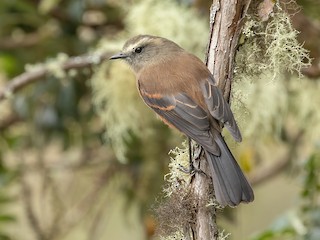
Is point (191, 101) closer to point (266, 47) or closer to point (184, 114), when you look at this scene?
point (184, 114)

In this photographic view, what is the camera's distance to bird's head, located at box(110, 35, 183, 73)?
10.3 ft

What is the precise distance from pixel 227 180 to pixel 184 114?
21.0 inches

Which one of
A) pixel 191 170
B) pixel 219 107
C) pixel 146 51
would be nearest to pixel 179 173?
pixel 191 170

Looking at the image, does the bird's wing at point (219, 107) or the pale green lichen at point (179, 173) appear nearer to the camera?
the pale green lichen at point (179, 173)

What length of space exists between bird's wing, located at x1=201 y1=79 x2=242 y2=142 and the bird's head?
524 mm

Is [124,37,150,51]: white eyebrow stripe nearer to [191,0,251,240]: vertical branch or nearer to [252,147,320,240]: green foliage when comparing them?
[252,147,320,240]: green foliage

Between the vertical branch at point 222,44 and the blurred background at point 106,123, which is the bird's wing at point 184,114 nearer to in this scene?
the vertical branch at point 222,44

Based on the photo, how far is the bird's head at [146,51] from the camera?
3131 millimetres

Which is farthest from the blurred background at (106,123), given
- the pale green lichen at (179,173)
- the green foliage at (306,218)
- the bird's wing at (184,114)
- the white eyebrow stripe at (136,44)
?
the pale green lichen at (179,173)

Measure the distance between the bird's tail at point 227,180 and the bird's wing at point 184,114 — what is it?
5 cm

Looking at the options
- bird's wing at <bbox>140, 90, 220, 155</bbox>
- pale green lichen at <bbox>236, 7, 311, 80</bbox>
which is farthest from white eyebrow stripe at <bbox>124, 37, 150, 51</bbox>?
pale green lichen at <bbox>236, 7, 311, 80</bbox>

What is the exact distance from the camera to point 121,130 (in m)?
3.88

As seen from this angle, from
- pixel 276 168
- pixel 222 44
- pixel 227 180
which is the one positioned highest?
pixel 276 168

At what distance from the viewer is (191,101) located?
2.74 meters
